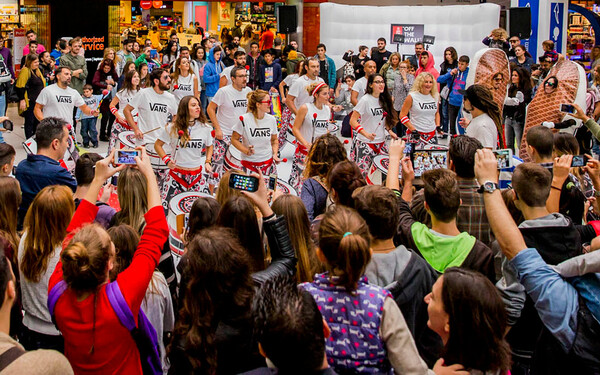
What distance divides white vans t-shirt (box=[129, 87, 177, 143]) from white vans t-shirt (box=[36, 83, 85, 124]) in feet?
3.63

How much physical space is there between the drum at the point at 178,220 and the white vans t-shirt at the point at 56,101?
3.29m

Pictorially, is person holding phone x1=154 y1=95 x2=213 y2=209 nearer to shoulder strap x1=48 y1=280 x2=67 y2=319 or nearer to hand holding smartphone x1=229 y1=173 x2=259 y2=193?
hand holding smartphone x1=229 y1=173 x2=259 y2=193

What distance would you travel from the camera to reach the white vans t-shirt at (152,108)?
7438mm

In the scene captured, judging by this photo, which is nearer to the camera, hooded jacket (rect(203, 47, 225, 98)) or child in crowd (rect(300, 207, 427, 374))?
child in crowd (rect(300, 207, 427, 374))

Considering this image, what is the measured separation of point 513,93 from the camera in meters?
9.51

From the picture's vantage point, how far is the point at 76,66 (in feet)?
37.8

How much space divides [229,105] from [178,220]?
3.36m

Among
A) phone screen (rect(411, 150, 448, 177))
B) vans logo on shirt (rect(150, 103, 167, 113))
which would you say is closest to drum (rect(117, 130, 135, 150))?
vans logo on shirt (rect(150, 103, 167, 113))

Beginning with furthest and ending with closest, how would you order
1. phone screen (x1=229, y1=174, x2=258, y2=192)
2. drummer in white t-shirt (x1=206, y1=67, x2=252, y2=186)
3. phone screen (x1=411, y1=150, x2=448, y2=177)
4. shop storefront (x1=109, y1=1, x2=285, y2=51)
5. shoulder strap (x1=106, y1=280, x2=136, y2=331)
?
shop storefront (x1=109, y1=1, x2=285, y2=51), drummer in white t-shirt (x1=206, y1=67, x2=252, y2=186), phone screen (x1=411, y1=150, x2=448, y2=177), phone screen (x1=229, y1=174, x2=258, y2=192), shoulder strap (x1=106, y1=280, x2=136, y2=331)

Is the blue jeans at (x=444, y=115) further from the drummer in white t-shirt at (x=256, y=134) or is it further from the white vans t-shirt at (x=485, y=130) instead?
the white vans t-shirt at (x=485, y=130)

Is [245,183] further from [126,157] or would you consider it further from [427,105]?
[427,105]

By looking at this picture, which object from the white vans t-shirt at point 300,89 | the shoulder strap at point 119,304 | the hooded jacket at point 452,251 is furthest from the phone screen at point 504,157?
the white vans t-shirt at point 300,89

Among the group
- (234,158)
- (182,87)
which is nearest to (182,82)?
(182,87)

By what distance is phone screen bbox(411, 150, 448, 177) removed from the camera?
4.03 m
